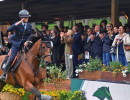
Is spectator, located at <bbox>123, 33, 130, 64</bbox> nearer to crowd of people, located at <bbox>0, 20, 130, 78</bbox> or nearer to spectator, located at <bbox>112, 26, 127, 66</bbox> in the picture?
crowd of people, located at <bbox>0, 20, 130, 78</bbox>

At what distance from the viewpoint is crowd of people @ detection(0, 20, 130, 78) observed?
11.8 m

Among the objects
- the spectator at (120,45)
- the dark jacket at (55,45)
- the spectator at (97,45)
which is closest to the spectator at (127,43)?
the spectator at (120,45)

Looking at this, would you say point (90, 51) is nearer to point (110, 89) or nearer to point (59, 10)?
point (110, 89)

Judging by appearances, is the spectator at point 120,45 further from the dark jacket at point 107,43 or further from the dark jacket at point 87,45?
the dark jacket at point 87,45

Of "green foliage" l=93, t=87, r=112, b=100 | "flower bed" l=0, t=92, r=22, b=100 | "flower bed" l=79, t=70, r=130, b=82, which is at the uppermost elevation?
"flower bed" l=79, t=70, r=130, b=82

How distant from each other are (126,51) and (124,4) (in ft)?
18.2

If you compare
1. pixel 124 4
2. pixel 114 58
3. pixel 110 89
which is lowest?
pixel 110 89

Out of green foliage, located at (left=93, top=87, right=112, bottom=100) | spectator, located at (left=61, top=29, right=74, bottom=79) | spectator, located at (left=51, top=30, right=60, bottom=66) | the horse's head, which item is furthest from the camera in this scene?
spectator, located at (left=51, top=30, right=60, bottom=66)

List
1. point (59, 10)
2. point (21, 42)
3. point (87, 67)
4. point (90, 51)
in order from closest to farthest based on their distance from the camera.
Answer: point (21, 42) → point (87, 67) → point (90, 51) → point (59, 10)

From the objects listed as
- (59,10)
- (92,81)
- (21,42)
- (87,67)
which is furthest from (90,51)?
(59,10)

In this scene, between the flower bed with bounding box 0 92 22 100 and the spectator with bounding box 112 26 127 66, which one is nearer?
the flower bed with bounding box 0 92 22 100

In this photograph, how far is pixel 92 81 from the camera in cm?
1038

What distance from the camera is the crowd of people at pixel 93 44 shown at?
38.8 ft

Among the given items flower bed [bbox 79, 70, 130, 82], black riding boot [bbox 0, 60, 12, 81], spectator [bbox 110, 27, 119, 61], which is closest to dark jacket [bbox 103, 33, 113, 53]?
spectator [bbox 110, 27, 119, 61]
